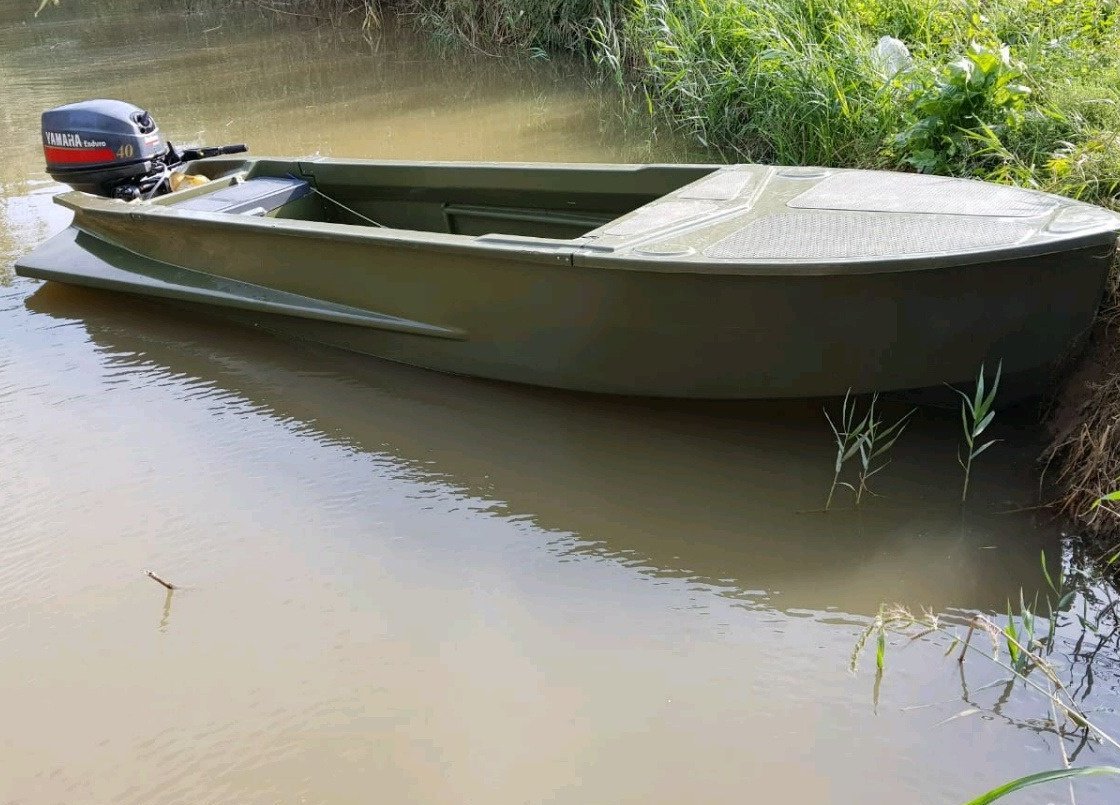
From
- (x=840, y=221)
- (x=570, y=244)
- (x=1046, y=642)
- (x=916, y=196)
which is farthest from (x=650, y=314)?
(x=1046, y=642)

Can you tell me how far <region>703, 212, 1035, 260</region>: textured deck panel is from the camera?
122 inches

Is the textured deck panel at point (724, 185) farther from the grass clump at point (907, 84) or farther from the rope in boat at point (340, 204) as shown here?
the rope in boat at point (340, 204)

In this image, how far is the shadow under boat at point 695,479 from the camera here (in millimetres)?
2967

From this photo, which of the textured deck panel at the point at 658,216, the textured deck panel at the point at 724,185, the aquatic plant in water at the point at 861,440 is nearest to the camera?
the aquatic plant in water at the point at 861,440

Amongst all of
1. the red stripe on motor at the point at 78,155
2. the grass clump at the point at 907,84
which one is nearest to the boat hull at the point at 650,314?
→ the red stripe on motor at the point at 78,155

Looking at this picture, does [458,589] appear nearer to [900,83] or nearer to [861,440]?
[861,440]

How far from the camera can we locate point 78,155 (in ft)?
17.1

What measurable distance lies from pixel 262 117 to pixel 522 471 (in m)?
5.72

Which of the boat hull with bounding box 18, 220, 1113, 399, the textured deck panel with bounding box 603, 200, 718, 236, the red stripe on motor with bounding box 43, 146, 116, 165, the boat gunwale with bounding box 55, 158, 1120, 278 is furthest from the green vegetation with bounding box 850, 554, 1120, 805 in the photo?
the red stripe on motor with bounding box 43, 146, 116, 165

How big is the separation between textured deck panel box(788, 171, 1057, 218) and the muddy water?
0.67 m

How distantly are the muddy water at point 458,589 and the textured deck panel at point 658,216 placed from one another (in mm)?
669

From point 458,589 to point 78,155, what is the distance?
11.1 ft

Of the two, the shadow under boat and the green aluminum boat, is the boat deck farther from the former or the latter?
the shadow under boat

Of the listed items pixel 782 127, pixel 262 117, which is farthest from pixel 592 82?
pixel 782 127
